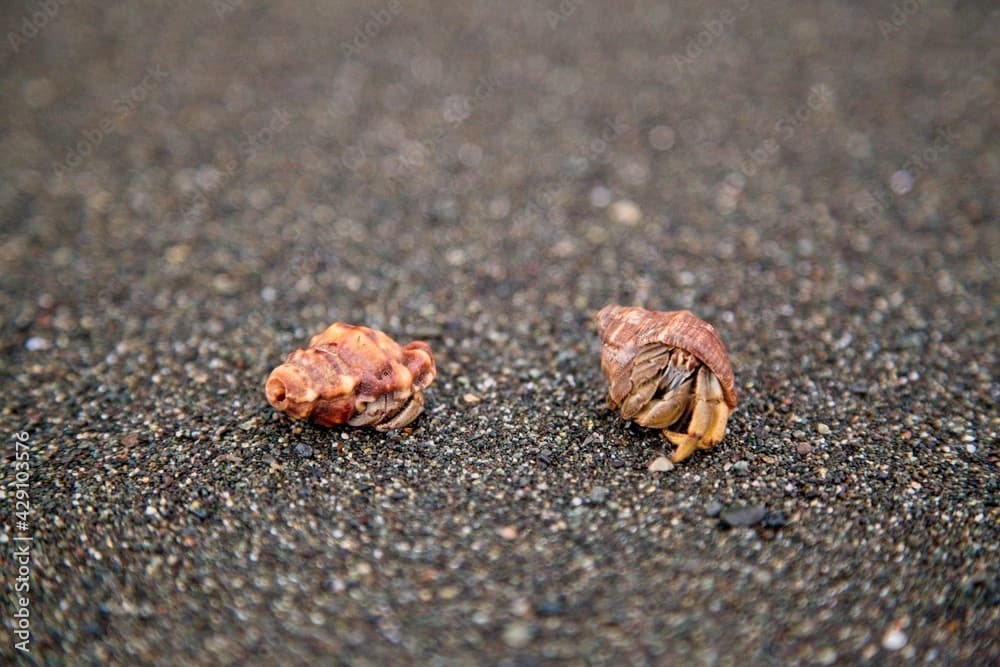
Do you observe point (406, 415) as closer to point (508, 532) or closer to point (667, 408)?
point (508, 532)

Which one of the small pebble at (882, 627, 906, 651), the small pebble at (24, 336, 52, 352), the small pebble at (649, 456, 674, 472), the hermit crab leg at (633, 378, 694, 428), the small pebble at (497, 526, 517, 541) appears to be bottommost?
the small pebble at (24, 336, 52, 352)

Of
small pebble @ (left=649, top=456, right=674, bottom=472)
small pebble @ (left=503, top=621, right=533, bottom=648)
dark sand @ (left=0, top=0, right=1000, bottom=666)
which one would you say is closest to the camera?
small pebble @ (left=503, top=621, right=533, bottom=648)

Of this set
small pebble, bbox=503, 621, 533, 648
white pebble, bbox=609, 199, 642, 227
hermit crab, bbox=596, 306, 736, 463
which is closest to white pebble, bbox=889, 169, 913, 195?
white pebble, bbox=609, 199, 642, 227

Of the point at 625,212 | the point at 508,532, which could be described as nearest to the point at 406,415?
the point at 508,532

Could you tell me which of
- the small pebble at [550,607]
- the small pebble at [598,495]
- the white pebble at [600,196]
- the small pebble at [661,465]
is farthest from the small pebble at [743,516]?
the white pebble at [600,196]

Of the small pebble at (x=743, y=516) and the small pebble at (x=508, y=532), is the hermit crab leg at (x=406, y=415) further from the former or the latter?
the small pebble at (x=743, y=516)

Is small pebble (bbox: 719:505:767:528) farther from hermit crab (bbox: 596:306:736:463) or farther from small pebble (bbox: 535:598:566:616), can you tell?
small pebble (bbox: 535:598:566:616)

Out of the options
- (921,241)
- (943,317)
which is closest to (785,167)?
(921,241)
